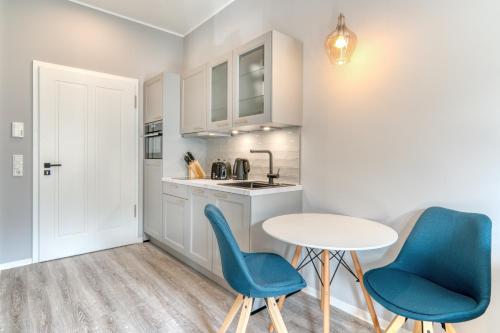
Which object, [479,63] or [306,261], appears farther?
[306,261]

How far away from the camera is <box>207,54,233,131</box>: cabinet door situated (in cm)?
258

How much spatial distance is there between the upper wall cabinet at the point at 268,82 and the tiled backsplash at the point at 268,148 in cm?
24

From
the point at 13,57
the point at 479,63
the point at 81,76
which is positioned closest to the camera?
the point at 479,63

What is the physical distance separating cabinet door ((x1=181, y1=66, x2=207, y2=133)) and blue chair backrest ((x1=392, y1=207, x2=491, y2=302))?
7.01 ft

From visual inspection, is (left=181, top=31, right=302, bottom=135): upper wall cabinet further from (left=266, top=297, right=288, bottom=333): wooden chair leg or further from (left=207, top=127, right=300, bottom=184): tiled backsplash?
(left=266, top=297, right=288, bottom=333): wooden chair leg

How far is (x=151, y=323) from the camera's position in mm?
1856

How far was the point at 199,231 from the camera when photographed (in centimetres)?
257

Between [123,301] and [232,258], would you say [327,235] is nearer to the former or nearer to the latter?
[232,258]

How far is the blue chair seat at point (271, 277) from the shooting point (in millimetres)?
1339

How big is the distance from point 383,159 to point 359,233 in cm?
61

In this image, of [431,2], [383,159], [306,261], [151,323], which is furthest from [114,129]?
[431,2]

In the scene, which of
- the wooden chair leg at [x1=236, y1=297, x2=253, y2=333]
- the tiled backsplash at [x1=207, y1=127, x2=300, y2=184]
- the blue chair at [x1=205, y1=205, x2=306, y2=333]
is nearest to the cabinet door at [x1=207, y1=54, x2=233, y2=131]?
the tiled backsplash at [x1=207, y1=127, x2=300, y2=184]

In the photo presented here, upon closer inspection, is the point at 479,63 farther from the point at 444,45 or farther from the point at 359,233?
the point at 359,233

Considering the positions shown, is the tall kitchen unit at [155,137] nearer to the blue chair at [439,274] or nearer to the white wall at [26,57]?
the white wall at [26,57]
